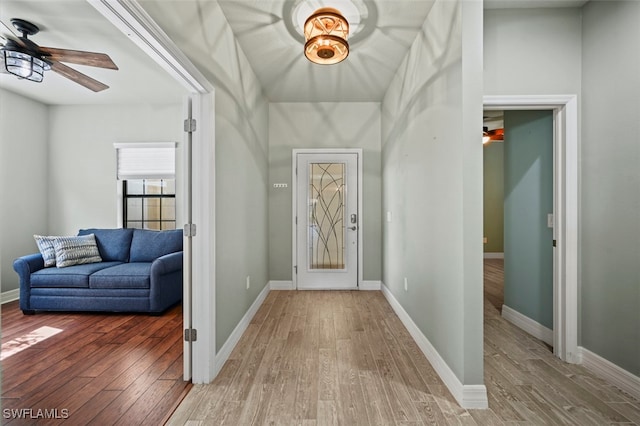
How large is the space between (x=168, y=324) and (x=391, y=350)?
2.31 metres

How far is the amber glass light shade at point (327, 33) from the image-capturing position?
2.26m

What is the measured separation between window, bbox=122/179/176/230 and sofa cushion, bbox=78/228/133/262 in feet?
2.21

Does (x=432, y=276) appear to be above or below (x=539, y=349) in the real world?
above

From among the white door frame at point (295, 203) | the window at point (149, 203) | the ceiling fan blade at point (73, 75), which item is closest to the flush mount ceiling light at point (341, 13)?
the white door frame at point (295, 203)

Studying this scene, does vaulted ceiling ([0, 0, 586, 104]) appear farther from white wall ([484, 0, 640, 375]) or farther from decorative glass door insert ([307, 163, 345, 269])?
decorative glass door insert ([307, 163, 345, 269])

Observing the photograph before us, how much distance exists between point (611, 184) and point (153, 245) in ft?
15.5

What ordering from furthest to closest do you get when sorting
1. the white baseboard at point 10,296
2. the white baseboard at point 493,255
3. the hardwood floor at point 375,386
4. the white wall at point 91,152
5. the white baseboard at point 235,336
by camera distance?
the white baseboard at point 493,255, the white wall at point 91,152, the white baseboard at point 10,296, the white baseboard at point 235,336, the hardwood floor at point 375,386

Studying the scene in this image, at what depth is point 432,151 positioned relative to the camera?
246 cm

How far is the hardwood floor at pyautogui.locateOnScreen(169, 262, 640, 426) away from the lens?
1.85 m

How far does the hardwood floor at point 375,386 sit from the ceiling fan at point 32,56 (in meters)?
2.89

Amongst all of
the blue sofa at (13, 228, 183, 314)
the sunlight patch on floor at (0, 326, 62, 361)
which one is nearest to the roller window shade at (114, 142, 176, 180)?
the blue sofa at (13, 228, 183, 314)

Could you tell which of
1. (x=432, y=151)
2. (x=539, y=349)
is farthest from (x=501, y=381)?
(x=432, y=151)

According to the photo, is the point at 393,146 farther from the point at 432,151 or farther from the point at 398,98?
the point at 432,151

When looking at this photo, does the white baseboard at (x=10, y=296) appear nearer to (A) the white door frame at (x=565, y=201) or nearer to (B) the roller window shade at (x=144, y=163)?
(B) the roller window shade at (x=144, y=163)
